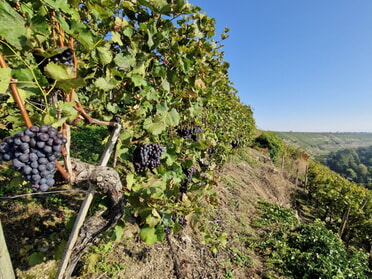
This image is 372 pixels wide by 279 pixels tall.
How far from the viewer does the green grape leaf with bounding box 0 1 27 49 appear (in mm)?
684

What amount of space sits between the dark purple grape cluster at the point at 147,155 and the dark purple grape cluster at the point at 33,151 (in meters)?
0.85

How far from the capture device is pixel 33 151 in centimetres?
80

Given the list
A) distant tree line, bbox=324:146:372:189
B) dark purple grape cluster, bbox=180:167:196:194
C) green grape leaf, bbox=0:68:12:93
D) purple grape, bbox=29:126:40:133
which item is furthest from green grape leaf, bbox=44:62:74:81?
distant tree line, bbox=324:146:372:189

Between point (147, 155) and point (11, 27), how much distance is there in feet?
3.83

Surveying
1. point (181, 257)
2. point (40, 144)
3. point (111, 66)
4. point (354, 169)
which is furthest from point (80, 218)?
point (354, 169)

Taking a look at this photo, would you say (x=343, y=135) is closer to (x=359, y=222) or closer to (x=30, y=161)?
(x=359, y=222)

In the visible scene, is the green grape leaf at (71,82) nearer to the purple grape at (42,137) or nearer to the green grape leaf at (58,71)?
the green grape leaf at (58,71)

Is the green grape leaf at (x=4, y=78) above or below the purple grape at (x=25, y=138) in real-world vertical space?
above

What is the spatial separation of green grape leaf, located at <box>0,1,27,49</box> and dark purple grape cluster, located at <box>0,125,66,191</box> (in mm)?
329

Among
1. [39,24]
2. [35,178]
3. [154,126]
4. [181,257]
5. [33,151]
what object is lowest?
[181,257]

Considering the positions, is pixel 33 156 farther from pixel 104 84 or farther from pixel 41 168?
pixel 104 84

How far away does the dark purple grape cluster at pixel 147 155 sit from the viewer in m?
1.67

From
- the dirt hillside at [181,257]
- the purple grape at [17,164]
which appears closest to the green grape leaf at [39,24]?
the purple grape at [17,164]

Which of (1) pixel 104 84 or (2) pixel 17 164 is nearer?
(2) pixel 17 164
